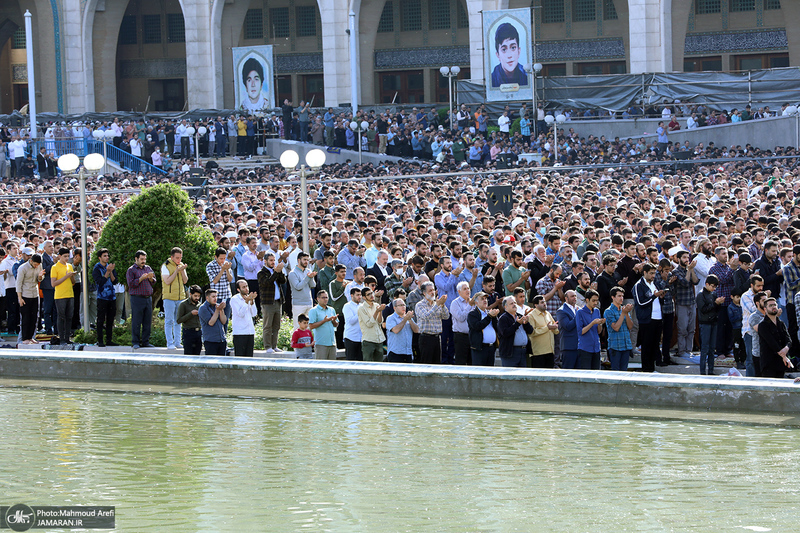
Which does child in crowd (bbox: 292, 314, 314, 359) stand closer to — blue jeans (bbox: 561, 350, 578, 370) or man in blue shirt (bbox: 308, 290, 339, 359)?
man in blue shirt (bbox: 308, 290, 339, 359)

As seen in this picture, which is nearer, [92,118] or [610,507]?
[610,507]

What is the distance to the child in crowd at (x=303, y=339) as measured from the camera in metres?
13.3

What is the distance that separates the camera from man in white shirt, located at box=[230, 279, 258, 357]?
13.3m

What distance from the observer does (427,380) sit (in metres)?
11.8

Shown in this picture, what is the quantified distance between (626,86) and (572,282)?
24.9 meters

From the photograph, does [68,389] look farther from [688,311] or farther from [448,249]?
[688,311]

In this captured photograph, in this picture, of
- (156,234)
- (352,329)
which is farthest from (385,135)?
(352,329)

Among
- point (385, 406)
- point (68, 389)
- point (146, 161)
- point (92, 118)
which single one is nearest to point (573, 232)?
point (385, 406)

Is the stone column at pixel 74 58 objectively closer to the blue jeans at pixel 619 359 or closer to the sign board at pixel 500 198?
the sign board at pixel 500 198

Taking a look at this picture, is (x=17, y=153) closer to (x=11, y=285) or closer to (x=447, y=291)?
(x=11, y=285)

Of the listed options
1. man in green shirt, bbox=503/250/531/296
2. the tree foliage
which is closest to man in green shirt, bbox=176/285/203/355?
the tree foliage

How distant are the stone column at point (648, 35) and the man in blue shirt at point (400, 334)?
102 ft

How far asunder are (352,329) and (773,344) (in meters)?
4.48

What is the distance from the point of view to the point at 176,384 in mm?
12898
